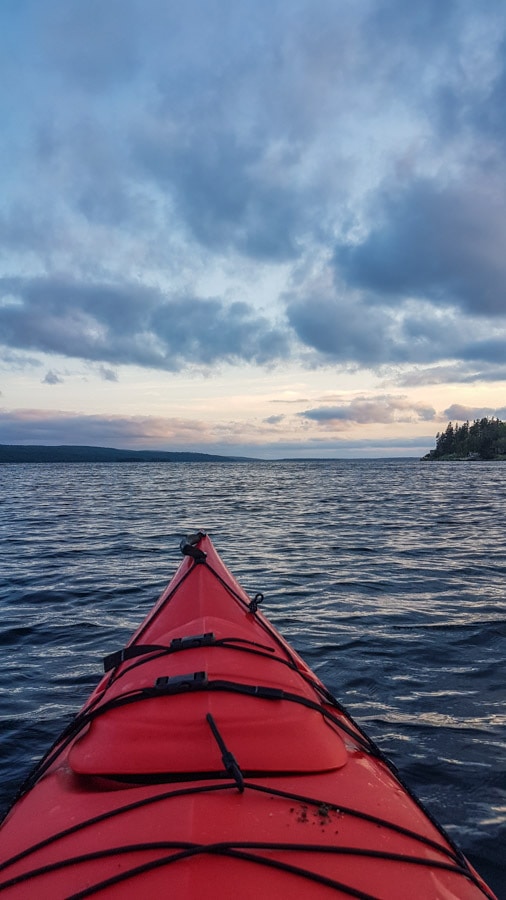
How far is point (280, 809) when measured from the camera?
2416 mm

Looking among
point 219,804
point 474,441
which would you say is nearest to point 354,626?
point 219,804

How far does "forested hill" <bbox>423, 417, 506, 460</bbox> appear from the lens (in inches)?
5276

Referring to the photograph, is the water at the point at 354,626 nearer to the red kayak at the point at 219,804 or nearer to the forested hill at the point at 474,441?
the red kayak at the point at 219,804

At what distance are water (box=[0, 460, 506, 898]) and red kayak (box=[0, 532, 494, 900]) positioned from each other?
3.85ft

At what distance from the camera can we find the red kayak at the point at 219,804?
205cm

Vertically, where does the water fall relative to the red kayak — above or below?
below

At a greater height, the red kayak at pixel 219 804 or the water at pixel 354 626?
the red kayak at pixel 219 804

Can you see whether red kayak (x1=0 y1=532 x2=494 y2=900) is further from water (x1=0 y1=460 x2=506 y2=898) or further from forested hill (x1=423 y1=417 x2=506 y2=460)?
forested hill (x1=423 y1=417 x2=506 y2=460)

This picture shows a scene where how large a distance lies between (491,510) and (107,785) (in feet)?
74.8

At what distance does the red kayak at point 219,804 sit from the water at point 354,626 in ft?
3.85

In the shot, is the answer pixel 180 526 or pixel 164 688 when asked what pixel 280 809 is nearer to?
pixel 164 688

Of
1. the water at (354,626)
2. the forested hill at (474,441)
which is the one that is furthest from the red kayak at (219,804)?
the forested hill at (474,441)

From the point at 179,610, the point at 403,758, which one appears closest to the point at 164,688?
the point at 179,610

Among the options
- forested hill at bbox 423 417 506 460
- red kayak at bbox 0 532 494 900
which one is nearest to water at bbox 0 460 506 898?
red kayak at bbox 0 532 494 900
